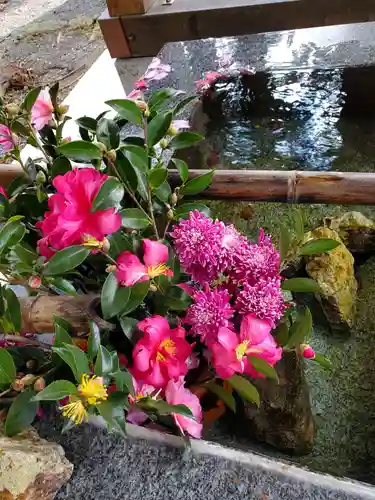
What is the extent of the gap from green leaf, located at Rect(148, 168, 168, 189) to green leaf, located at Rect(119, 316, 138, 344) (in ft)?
0.75

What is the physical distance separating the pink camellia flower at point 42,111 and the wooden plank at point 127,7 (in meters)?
1.93

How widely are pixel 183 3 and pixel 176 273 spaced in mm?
2206

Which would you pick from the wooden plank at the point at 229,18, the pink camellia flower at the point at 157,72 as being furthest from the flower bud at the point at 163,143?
the wooden plank at the point at 229,18

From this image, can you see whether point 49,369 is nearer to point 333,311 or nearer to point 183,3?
point 333,311

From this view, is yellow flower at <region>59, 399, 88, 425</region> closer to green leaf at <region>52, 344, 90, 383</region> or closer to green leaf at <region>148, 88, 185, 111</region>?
green leaf at <region>52, 344, 90, 383</region>

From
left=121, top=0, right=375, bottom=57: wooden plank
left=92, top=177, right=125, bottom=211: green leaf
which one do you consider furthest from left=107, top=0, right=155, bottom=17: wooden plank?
left=92, top=177, right=125, bottom=211: green leaf

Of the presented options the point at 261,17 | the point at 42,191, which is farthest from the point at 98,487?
the point at 261,17

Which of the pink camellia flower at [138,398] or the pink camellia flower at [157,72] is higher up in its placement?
the pink camellia flower at [157,72]

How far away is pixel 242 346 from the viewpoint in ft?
2.40

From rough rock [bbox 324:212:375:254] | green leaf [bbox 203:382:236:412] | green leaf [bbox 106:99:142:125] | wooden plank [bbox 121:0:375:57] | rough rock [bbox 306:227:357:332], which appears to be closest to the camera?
green leaf [bbox 106:99:142:125]

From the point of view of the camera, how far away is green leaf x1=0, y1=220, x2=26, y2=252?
701mm

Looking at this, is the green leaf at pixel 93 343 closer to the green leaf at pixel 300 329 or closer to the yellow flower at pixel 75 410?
the yellow flower at pixel 75 410

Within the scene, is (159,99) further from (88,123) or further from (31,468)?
(31,468)

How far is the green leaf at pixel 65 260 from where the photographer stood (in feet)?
2.20
